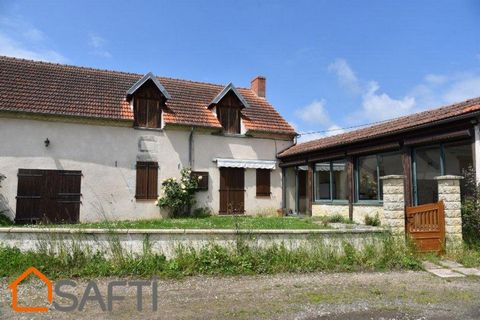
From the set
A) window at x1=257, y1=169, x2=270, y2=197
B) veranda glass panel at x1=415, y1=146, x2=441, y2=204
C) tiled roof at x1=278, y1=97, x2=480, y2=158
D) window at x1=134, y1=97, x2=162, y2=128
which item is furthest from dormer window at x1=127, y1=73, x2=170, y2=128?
veranda glass panel at x1=415, y1=146, x2=441, y2=204

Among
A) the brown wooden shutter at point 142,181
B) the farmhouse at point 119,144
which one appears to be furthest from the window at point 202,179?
the brown wooden shutter at point 142,181

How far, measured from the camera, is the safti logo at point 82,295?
20.2 feet

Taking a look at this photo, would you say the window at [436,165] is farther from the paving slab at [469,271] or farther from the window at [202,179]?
the window at [202,179]

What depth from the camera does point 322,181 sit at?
17812mm

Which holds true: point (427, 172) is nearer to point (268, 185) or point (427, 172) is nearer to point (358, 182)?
point (358, 182)

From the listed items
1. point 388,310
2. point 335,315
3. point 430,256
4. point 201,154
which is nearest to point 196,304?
point 335,315

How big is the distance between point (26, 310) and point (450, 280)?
7870mm

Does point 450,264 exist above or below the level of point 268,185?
below

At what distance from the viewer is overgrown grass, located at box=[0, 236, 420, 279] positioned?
8242mm

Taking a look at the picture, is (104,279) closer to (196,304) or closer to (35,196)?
(196,304)

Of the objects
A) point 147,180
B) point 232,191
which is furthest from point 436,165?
point 147,180

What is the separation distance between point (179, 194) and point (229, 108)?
554 cm

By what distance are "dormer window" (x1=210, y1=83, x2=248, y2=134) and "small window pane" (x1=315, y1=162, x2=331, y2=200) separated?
15.7 feet

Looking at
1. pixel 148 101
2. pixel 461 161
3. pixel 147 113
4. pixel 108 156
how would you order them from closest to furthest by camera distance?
pixel 461 161
pixel 108 156
pixel 147 113
pixel 148 101
